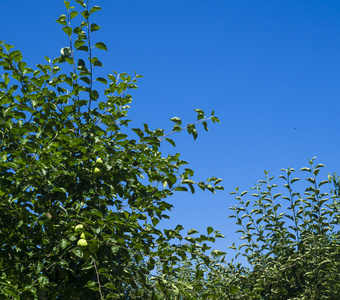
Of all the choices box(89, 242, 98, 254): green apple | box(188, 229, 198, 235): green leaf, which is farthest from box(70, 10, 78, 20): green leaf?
box(188, 229, 198, 235): green leaf

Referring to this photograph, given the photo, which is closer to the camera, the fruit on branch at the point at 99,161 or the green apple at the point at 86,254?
the green apple at the point at 86,254

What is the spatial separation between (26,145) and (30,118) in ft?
2.26

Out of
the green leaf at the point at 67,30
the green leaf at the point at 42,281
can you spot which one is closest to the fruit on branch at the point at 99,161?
the green leaf at the point at 42,281

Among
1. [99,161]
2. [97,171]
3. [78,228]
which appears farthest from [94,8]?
[78,228]

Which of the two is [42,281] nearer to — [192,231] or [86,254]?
[86,254]

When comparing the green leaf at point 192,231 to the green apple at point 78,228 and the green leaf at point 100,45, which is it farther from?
the green leaf at point 100,45

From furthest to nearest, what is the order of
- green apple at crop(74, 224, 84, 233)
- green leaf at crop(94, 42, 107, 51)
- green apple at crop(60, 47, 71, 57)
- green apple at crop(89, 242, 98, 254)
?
green apple at crop(60, 47, 71, 57) → green leaf at crop(94, 42, 107, 51) → green apple at crop(74, 224, 84, 233) → green apple at crop(89, 242, 98, 254)

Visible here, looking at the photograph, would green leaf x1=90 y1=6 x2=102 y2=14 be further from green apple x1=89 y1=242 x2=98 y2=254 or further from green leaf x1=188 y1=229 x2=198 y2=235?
green leaf x1=188 y1=229 x2=198 y2=235

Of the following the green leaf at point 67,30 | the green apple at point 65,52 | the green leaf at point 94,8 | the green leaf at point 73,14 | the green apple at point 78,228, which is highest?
the green leaf at point 94,8

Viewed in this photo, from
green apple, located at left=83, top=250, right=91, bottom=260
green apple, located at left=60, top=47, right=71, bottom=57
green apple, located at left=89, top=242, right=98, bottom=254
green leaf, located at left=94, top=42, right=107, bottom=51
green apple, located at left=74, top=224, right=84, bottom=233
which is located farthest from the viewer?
green apple, located at left=60, top=47, right=71, bottom=57

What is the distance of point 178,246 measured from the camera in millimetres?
5629

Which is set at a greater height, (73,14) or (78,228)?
(73,14)

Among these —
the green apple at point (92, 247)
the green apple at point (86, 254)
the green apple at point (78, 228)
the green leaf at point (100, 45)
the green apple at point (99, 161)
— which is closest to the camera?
the green apple at point (92, 247)

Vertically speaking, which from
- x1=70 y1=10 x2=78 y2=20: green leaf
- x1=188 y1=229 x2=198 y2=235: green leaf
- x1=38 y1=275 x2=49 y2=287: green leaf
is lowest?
x1=38 y1=275 x2=49 y2=287: green leaf
